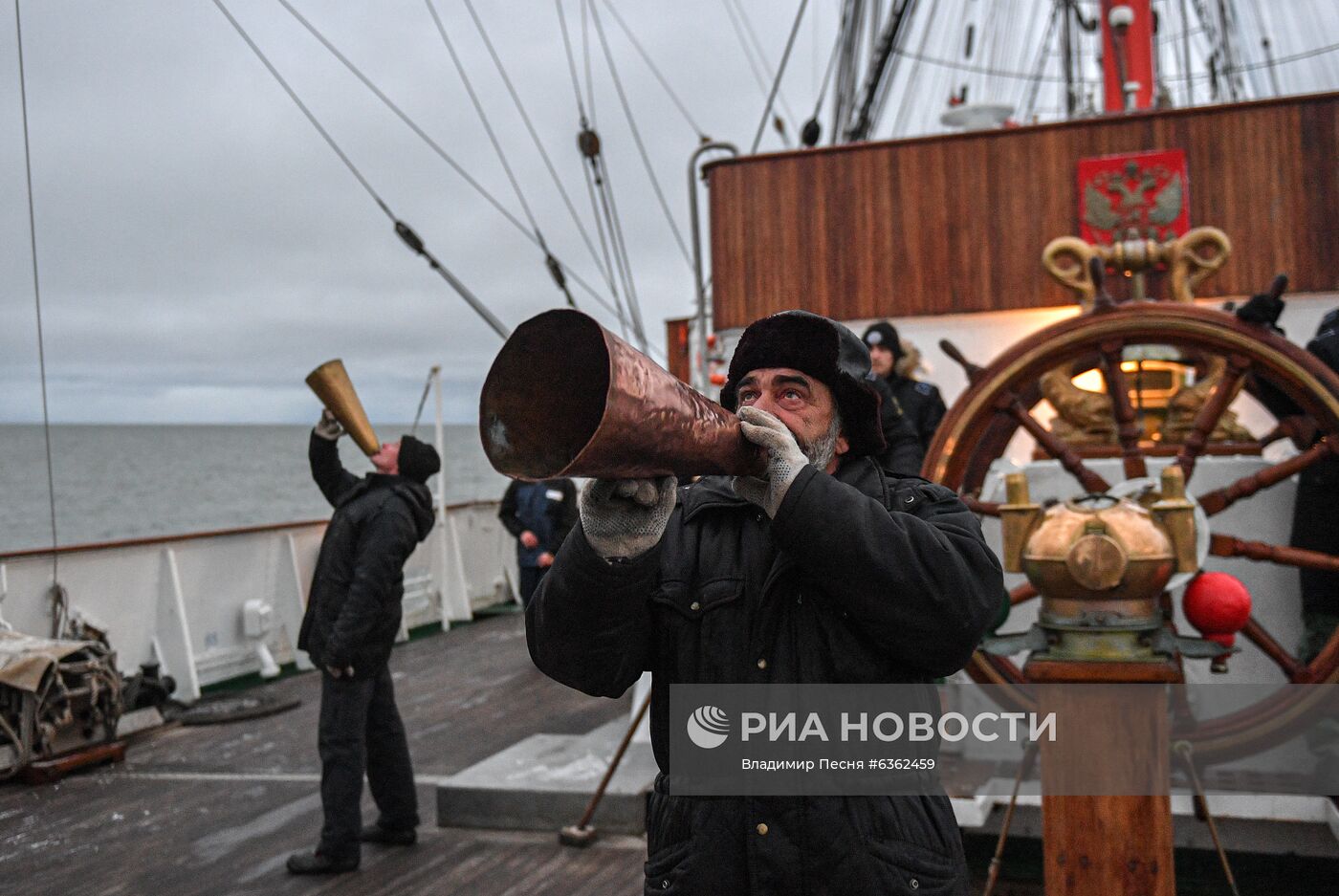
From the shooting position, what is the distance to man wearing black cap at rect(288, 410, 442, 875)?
3783 mm

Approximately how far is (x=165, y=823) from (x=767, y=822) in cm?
369

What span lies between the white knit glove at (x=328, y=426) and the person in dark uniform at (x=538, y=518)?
3376 mm

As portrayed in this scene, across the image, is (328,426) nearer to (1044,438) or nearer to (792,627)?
(1044,438)

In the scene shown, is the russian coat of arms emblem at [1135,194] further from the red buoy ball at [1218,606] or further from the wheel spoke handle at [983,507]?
the red buoy ball at [1218,606]

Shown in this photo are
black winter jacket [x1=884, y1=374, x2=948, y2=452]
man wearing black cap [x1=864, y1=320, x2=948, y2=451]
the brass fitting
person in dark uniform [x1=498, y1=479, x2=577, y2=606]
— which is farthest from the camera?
person in dark uniform [x1=498, y1=479, x2=577, y2=606]

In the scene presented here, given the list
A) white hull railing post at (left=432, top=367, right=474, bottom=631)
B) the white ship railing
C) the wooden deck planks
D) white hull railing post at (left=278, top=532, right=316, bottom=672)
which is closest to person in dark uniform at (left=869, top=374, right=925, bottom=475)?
the wooden deck planks

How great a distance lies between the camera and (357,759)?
3844mm

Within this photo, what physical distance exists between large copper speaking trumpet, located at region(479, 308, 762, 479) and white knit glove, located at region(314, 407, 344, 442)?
3.09m

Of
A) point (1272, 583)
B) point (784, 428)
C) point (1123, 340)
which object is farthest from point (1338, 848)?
point (784, 428)

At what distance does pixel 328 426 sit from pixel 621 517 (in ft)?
10.1

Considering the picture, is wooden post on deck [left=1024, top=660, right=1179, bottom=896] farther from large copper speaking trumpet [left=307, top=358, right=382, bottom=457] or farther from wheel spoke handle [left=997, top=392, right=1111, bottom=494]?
large copper speaking trumpet [left=307, top=358, right=382, bottom=457]

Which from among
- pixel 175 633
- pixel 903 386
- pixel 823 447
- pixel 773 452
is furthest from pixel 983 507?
pixel 175 633

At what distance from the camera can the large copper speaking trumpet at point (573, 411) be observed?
4.01 feet

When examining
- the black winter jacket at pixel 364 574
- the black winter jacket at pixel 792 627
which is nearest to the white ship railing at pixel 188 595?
the black winter jacket at pixel 364 574
